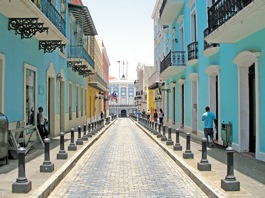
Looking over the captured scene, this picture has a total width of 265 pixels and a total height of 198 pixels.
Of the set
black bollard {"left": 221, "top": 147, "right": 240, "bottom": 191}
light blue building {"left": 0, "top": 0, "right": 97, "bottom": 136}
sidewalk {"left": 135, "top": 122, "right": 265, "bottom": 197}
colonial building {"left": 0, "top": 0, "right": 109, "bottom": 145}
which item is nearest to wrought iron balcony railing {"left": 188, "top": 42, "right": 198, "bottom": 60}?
light blue building {"left": 0, "top": 0, "right": 97, "bottom": 136}

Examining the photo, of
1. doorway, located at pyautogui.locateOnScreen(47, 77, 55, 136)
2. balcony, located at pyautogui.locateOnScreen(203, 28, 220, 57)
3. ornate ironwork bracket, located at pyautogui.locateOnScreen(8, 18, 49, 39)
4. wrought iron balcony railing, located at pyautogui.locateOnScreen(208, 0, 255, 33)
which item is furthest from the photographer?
doorway, located at pyautogui.locateOnScreen(47, 77, 55, 136)

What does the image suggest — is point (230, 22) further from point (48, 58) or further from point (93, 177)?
point (48, 58)

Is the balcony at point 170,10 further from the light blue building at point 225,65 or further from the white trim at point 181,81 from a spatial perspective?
the white trim at point 181,81

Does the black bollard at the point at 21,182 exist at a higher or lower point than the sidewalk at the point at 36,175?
higher

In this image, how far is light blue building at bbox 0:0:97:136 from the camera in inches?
456

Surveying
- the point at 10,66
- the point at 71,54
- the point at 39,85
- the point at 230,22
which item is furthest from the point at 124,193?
the point at 71,54

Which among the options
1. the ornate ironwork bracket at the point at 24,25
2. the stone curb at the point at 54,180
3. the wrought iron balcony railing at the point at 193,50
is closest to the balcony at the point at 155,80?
the wrought iron balcony railing at the point at 193,50

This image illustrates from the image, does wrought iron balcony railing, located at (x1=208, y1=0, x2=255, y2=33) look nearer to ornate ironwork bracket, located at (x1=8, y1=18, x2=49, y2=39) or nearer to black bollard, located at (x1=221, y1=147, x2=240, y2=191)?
black bollard, located at (x1=221, y1=147, x2=240, y2=191)

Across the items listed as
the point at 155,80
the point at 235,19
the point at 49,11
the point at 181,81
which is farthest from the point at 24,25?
the point at 155,80

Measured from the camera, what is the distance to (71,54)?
77.4 ft

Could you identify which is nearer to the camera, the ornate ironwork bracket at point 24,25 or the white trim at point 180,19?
the ornate ironwork bracket at point 24,25

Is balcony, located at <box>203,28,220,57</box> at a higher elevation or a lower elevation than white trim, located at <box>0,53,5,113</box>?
higher

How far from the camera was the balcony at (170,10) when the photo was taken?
865 inches

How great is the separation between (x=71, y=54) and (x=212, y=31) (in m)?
13.0
